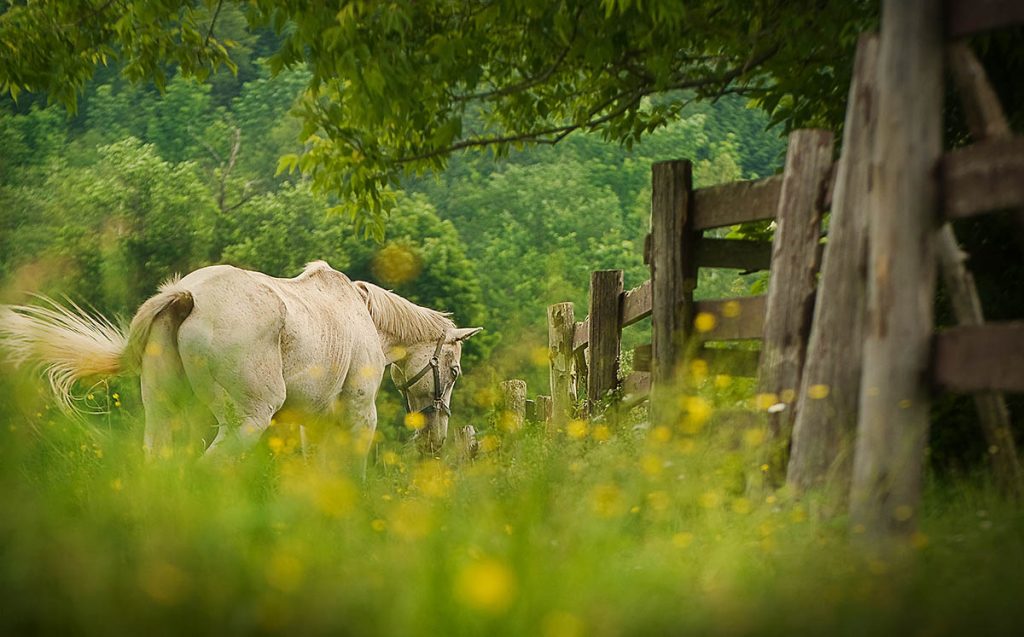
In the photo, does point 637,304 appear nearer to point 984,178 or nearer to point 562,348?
point 562,348

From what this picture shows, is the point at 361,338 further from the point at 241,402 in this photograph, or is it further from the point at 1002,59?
the point at 1002,59

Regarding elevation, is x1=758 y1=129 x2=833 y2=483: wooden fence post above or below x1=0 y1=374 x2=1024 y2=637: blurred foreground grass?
above

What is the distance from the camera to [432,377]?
12.1 meters

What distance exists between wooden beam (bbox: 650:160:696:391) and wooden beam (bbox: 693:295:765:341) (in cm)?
14

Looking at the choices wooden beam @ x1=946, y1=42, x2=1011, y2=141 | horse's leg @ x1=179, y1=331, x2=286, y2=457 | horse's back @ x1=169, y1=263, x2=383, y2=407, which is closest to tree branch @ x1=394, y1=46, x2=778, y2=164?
horse's back @ x1=169, y1=263, x2=383, y2=407

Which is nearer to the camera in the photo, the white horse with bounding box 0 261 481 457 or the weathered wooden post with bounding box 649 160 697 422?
the weathered wooden post with bounding box 649 160 697 422

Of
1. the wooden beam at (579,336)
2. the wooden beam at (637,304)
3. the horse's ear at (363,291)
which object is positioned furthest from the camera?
the horse's ear at (363,291)

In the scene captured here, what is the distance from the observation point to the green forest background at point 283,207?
27.5m

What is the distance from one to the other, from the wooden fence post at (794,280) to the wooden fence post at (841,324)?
1.15 feet

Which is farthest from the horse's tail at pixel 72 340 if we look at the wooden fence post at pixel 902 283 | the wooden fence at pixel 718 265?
the wooden fence post at pixel 902 283

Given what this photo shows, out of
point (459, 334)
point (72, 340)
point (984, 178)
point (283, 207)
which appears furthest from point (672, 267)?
point (283, 207)

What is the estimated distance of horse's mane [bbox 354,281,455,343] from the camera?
1088 cm

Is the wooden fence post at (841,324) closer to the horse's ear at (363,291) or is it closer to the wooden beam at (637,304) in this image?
the wooden beam at (637,304)

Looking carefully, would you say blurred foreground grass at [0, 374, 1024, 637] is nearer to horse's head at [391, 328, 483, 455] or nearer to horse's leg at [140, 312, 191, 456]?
horse's leg at [140, 312, 191, 456]
